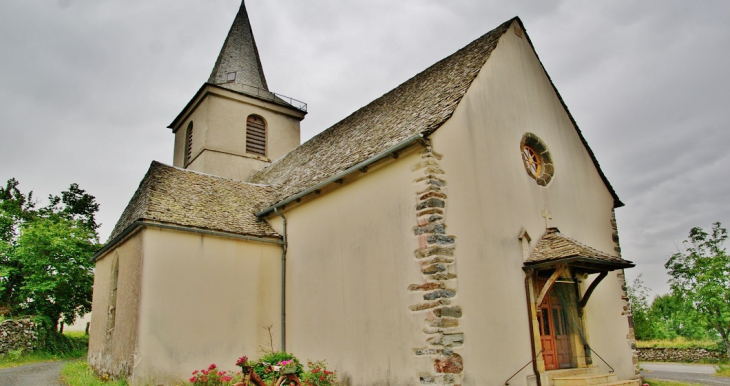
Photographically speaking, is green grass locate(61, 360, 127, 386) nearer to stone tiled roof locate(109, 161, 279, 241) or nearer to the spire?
stone tiled roof locate(109, 161, 279, 241)

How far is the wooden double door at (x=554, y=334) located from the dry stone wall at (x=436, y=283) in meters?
2.45

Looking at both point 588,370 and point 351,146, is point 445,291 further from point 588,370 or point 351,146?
point 351,146

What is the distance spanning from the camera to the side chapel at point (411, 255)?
8.50 m

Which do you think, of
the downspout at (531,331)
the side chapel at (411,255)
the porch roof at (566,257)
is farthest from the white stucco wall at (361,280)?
the porch roof at (566,257)

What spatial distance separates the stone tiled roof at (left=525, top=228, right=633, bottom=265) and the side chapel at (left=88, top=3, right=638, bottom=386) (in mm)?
45

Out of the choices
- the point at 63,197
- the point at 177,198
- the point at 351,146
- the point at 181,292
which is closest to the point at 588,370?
the point at 351,146

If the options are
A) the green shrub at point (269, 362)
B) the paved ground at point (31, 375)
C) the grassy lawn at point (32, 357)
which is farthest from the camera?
the grassy lawn at point (32, 357)

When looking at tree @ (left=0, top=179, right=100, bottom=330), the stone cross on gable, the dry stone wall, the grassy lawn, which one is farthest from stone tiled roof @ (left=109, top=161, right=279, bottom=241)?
tree @ (left=0, top=179, right=100, bottom=330)

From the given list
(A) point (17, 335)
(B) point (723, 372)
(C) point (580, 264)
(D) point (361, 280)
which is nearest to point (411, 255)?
(D) point (361, 280)

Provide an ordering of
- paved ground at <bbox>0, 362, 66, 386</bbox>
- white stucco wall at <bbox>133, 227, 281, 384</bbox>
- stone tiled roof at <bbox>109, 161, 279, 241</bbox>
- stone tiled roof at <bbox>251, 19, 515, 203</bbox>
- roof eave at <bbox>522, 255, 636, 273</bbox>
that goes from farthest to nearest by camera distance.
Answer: paved ground at <bbox>0, 362, 66, 386</bbox> → stone tiled roof at <bbox>109, 161, 279, 241</bbox> → white stucco wall at <bbox>133, 227, 281, 384</bbox> → stone tiled roof at <bbox>251, 19, 515, 203</bbox> → roof eave at <bbox>522, 255, 636, 273</bbox>

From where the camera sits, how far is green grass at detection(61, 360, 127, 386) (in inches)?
411

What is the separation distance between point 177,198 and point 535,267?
27.5 feet

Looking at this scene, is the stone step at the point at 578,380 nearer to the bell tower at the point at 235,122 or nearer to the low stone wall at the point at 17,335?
the bell tower at the point at 235,122

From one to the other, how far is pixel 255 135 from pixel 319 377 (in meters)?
13.4
